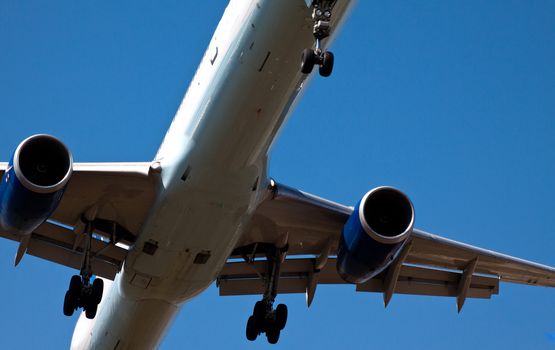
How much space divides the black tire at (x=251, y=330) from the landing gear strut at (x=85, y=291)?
343 cm

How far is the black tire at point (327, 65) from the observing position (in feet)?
53.7

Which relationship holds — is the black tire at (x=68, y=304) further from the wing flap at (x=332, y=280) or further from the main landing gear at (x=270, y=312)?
the main landing gear at (x=270, y=312)

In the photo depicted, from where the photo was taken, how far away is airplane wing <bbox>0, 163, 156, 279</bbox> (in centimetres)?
1917

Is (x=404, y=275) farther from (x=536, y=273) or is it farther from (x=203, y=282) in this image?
(x=203, y=282)

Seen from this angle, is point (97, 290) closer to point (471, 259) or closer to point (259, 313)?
point (259, 313)

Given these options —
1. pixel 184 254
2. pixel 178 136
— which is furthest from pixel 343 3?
pixel 184 254

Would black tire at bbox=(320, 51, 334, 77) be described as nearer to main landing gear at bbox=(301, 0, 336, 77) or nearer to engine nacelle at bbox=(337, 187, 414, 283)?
main landing gear at bbox=(301, 0, 336, 77)

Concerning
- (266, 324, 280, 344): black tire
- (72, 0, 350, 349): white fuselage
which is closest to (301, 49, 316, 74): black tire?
(72, 0, 350, 349): white fuselage

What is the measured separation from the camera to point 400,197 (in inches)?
777

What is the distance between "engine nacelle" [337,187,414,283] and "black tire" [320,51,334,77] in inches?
154

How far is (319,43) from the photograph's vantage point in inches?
642

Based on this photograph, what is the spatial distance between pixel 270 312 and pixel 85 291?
4036mm

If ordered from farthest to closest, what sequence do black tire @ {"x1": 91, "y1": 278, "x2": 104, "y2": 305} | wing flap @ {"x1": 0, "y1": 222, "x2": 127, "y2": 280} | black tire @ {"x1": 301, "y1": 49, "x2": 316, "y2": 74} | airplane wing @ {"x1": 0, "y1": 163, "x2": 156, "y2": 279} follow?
1. wing flap @ {"x1": 0, "y1": 222, "x2": 127, "y2": 280}
2. black tire @ {"x1": 91, "y1": 278, "x2": 104, "y2": 305}
3. airplane wing @ {"x1": 0, "y1": 163, "x2": 156, "y2": 279}
4. black tire @ {"x1": 301, "y1": 49, "x2": 316, "y2": 74}

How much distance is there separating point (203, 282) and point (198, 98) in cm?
430
